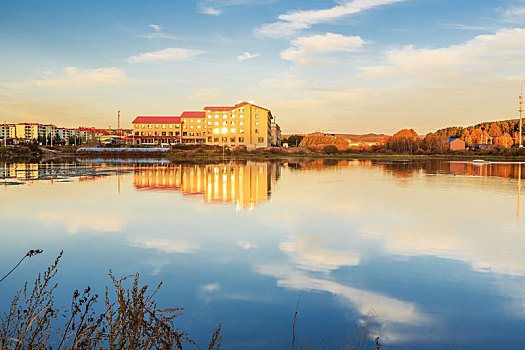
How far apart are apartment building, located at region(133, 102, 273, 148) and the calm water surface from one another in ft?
276

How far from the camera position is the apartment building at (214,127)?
326ft

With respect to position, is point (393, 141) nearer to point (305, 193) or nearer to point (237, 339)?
point (305, 193)

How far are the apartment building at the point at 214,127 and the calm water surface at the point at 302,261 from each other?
3306 inches

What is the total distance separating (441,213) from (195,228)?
8.70 meters

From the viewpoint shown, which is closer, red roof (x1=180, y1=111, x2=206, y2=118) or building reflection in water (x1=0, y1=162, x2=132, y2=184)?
building reflection in water (x1=0, y1=162, x2=132, y2=184)

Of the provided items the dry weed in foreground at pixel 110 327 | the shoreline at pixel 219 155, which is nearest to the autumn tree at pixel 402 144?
the shoreline at pixel 219 155

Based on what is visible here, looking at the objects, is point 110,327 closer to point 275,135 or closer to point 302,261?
point 302,261

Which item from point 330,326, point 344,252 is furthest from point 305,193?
point 330,326

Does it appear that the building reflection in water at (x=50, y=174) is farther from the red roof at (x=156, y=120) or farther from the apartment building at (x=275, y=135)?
the apartment building at (x=275, y=135)

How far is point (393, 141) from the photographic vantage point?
11688 centimetres

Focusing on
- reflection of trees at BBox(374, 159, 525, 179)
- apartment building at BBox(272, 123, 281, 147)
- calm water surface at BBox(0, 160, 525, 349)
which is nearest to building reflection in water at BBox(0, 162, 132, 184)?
calm water surface at BBox(0, 160, 525, 349)

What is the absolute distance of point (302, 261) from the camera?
809 centimetres

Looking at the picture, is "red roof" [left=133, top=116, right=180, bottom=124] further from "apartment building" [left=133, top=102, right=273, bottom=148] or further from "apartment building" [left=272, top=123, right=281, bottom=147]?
"apartment building" [left=272, top=123, right=281, bottom=147]

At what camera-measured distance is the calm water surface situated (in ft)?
17.5
